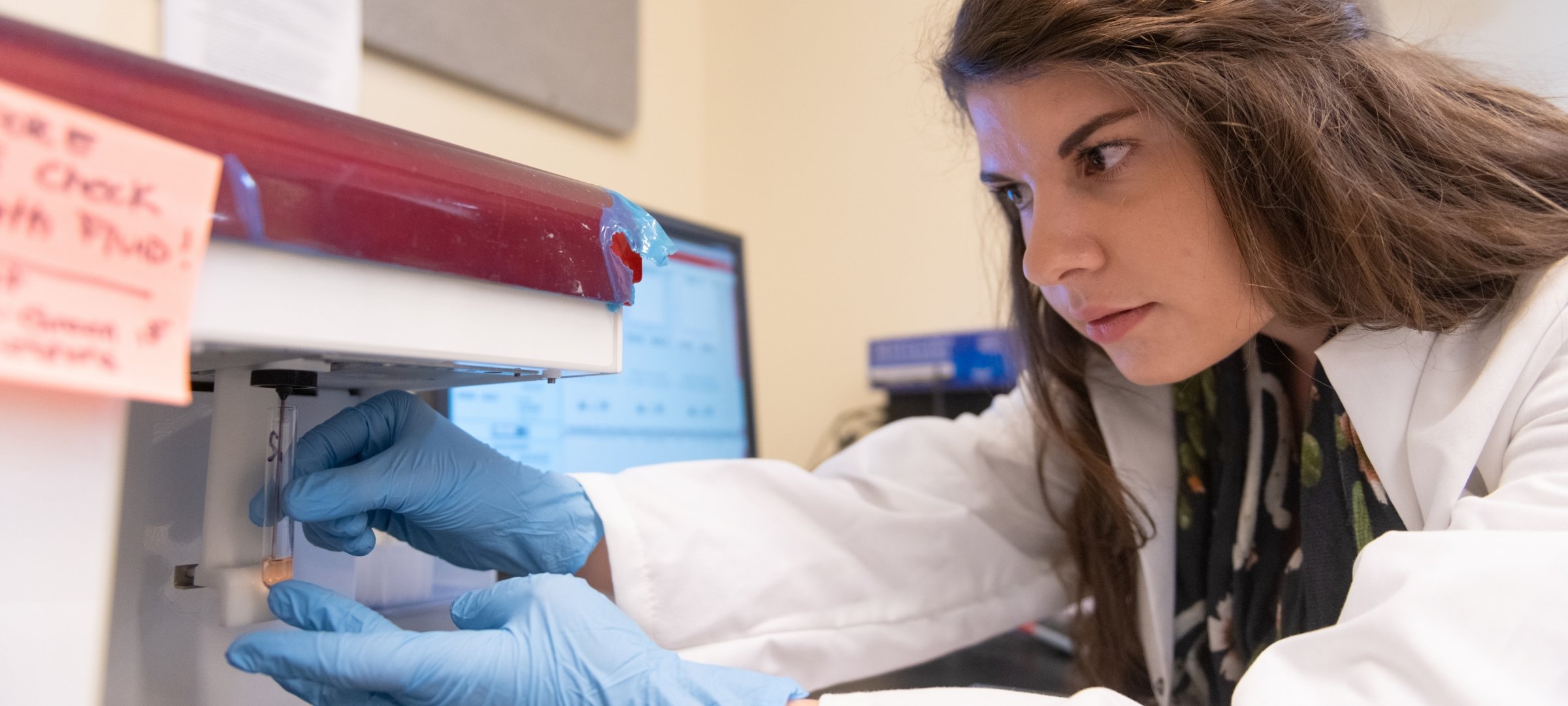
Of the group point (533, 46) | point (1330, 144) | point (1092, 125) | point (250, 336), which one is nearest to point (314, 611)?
point (250, 336)

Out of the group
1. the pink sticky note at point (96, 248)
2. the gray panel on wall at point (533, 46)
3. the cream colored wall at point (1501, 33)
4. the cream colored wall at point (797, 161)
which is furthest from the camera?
the cream colored wall at point (797, 161)

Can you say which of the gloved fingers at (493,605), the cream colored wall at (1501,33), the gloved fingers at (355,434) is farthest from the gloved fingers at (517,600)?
the cream colored wall at (1501,33)

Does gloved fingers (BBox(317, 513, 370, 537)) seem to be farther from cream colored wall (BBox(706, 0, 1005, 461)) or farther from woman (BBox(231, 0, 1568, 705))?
cream colored wall (BBox(706, 0, 1005, 461))

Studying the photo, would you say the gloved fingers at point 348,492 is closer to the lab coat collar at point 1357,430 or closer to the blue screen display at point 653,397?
the blue screen display at point 653,397

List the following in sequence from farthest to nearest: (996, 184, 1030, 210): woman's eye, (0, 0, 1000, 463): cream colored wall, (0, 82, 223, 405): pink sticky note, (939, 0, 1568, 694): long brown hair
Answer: (0, 0, 1000, 463): cream colored wall
(996, 184, 1030, 210): woman's eye
(939, 0, 1568, 694): long brown hair
(0, 82, 223, 405): pink sticky note

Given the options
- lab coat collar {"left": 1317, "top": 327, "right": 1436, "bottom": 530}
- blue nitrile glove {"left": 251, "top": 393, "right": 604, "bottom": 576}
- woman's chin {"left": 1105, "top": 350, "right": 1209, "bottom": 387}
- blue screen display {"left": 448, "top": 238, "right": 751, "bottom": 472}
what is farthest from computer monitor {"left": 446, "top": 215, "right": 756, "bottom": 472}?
lab coat collar {"left": 1317, "top": 327, "right": 1436, "bottom": 530}

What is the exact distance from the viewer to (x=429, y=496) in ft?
1.55

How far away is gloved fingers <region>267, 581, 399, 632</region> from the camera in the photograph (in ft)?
1.28

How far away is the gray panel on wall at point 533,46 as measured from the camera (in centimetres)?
99

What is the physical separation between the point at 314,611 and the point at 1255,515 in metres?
0.66

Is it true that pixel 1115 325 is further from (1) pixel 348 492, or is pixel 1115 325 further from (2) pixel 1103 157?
(1) pixel 348 492

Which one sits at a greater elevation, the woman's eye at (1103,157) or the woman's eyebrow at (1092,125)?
the woman's eyebrow at (1092,125)

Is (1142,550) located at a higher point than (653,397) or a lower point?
lower

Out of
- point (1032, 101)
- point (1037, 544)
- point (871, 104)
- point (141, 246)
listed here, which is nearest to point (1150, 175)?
point (1032, 101)
